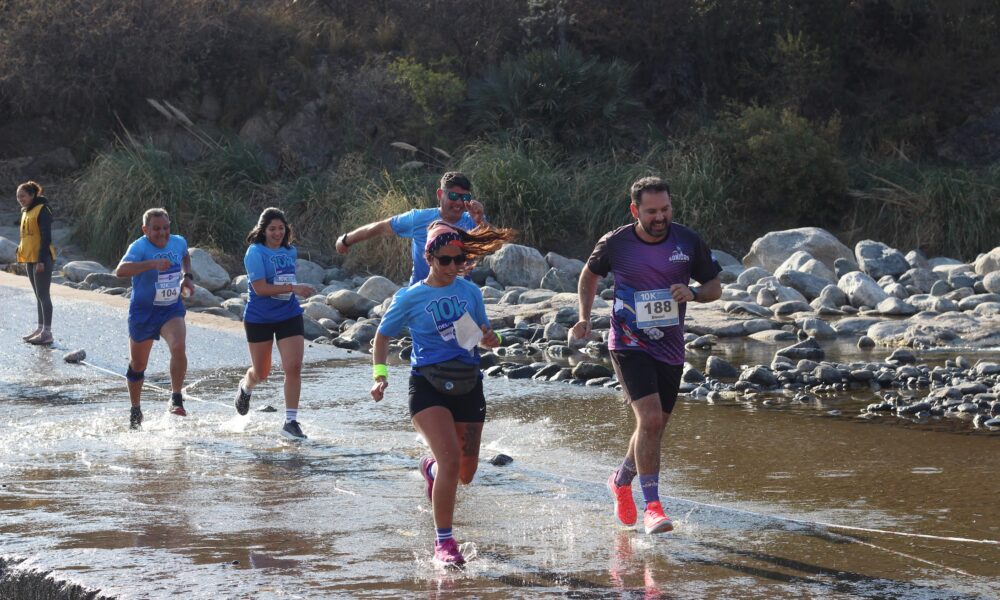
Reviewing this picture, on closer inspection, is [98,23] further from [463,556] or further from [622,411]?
[463,556]

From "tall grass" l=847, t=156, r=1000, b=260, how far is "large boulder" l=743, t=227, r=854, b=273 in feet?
8.12

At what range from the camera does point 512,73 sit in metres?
25.4

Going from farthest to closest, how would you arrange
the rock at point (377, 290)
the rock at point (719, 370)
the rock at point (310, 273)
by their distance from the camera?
the rock at point (310, 273) → the rock at point (377, 290) → the rock at point (719, 370)

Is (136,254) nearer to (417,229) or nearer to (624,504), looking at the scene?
(417,229)

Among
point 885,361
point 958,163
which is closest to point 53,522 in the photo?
point 885,361

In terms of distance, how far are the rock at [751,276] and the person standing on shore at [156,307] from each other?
11303 millimetres

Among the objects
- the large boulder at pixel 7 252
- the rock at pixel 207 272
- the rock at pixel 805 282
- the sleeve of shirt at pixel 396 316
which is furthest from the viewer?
the large boulder at pixel 7 252

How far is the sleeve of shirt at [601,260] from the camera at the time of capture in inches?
265

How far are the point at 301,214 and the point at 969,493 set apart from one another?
18008 millimetres

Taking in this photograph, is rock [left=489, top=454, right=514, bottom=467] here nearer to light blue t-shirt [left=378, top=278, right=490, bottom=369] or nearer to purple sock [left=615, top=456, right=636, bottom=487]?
purple sock [left=615, top=456, right=636, bottom=487]

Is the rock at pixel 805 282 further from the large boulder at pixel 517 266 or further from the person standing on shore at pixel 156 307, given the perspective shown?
the person standing on shore at pixel 156 307

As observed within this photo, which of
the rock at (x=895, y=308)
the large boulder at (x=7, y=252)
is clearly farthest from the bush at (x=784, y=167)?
the large boulder at (x=7, y=252)

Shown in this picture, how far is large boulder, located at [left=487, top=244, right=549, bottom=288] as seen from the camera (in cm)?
2055

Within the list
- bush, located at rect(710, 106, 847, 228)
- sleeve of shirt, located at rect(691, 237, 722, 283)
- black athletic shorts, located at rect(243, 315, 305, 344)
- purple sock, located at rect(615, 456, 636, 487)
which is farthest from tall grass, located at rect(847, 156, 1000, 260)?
purple sock, located at rect(615, 456, 636, 487)
